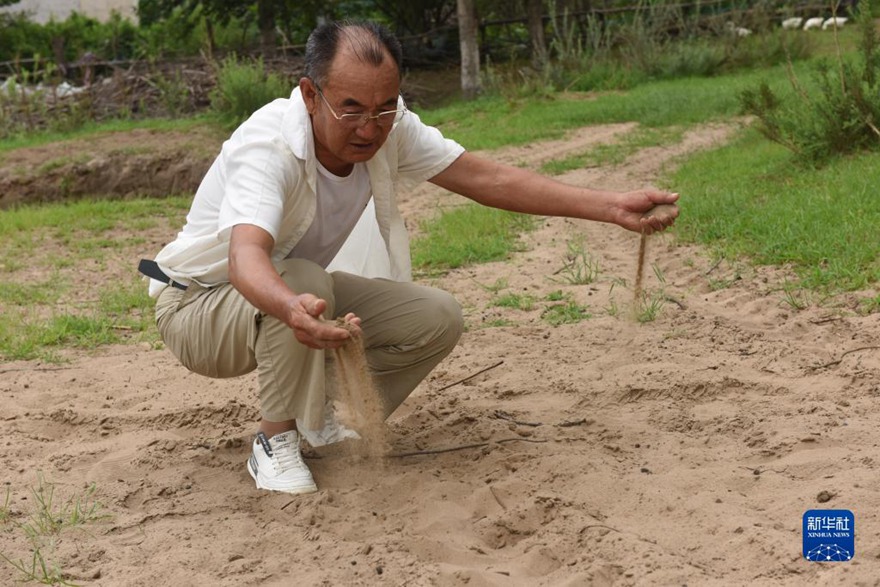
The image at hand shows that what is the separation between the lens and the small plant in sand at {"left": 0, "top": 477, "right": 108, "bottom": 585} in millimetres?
2893

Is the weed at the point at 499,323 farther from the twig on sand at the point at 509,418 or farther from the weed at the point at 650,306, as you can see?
the twig on sand at the point at 509,418

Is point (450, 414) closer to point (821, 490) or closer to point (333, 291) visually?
point (333, 291)

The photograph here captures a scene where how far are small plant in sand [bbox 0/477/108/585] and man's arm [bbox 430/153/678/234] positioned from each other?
5.01ft

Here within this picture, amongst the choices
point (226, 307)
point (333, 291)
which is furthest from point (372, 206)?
point (226, 307)

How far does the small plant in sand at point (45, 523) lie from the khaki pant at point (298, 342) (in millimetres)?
556

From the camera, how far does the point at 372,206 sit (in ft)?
12.1

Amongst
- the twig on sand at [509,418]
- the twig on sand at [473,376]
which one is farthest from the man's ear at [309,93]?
the twig on sand at [473,376]

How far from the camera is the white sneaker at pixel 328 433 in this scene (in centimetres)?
383

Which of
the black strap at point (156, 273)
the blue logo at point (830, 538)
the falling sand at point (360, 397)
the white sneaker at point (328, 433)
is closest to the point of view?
the blue logo at point (830, 538)

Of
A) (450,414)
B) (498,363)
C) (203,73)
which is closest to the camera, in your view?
(450,414)

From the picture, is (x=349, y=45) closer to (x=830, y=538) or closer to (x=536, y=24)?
(x=830, y=538)

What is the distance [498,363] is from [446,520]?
4.81 ft

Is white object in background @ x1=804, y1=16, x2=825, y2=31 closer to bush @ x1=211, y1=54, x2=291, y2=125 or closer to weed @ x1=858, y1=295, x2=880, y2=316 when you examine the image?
bush @ x1=211, y1=54, x2=291, y2=125

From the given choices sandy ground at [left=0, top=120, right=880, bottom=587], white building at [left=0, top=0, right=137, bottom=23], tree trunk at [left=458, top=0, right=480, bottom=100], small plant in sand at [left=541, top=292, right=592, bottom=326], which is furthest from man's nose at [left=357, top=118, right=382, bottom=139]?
white building at [left=0, top=0, right=137, bottom=23]
